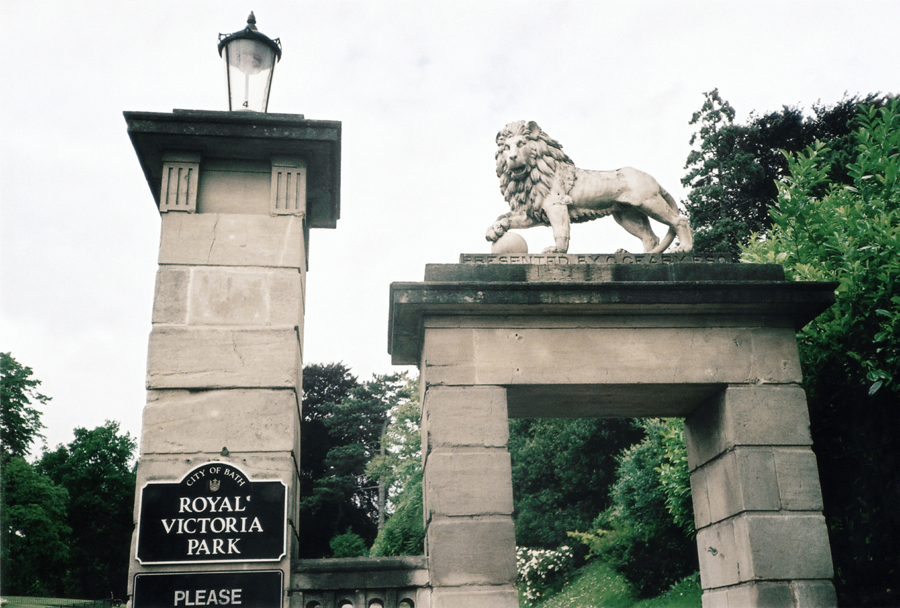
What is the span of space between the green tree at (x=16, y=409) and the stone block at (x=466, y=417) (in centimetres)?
2653

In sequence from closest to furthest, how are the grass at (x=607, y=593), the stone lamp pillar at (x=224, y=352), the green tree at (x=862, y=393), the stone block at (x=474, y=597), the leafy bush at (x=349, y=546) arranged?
the stone lamp pillar at (x=224, y=352)
the stone block at (x=474, y=597)
the green tree at (x=862, y=393)
the grass at (x=607, y=593)
the leafy bush at (x=349, y=546)

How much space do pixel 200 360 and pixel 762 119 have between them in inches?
1184

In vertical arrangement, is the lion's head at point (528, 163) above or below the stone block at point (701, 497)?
above

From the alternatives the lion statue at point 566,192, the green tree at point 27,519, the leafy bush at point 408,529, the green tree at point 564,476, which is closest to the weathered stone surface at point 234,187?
the lion statue at point 566,192

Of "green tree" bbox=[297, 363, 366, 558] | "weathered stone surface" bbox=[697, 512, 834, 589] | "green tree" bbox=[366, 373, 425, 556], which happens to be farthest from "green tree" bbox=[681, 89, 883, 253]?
"green tree" bbox=[297, 363, 366, 558]

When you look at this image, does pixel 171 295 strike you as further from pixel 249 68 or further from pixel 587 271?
pixel 587 271

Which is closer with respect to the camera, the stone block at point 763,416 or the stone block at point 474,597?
the stone block at point 474,597

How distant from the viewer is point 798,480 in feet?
19.6

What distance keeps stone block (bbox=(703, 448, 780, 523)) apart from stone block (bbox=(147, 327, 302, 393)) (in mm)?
3686

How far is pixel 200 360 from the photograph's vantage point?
558cm

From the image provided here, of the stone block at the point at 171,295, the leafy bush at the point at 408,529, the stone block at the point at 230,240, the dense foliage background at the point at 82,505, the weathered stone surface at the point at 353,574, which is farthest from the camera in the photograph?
the dense foliage background at the point at 82,505

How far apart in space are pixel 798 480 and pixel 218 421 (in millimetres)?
4641

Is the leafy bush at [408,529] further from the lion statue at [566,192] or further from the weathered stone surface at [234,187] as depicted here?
the weathered stone surface at [234,187]

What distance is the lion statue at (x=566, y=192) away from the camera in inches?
284
